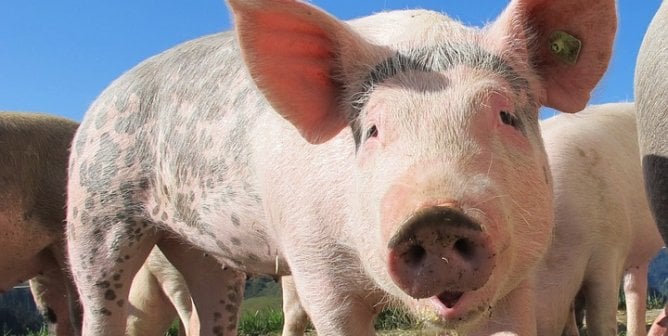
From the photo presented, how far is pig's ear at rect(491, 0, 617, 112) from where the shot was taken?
259cm

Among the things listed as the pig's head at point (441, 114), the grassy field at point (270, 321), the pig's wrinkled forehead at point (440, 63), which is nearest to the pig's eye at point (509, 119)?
the pig's head at point (441, 114)

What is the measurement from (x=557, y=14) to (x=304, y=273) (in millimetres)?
1171

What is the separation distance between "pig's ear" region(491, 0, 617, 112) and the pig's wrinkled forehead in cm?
12

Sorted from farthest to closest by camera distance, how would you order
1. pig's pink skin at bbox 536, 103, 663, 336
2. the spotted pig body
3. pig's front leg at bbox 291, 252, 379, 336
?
pig's pink skin at bbox 536, 103, 663, 336, pig's front leg at bbox 291, 252, 379, 336, the spotted pig body

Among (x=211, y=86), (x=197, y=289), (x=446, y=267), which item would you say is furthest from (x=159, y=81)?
(x=446, y=267)

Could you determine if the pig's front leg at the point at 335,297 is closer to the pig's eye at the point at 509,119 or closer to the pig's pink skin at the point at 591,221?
the pig's eye at the point at 509,119

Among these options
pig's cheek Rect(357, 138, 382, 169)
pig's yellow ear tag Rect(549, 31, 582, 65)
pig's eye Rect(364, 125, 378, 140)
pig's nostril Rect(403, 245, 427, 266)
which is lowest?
pig's nostril Rect(403, 245, 427, 266)

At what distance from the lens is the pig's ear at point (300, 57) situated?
99.9 inches

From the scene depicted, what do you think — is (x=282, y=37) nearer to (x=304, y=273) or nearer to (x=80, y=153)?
(x=304, y=273)

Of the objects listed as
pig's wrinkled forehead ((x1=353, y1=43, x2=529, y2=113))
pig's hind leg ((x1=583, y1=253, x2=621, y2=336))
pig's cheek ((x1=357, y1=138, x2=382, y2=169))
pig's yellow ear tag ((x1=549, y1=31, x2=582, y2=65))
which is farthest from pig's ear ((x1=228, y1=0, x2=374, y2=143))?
pig's hind leg ((x1=583, y1=253, x2=621, y2=336))

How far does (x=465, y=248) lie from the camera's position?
1.95 m

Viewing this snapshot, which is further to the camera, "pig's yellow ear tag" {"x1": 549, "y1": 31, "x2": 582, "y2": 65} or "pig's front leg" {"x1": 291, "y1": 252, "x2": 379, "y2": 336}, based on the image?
"pig's front leg" {"x1": 291, "y1": 252, "x2": 379, "y2": 336}

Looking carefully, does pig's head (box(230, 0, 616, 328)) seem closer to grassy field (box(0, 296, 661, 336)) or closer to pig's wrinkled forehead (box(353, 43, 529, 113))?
pig's wrinkled forehead (box(353, 43, 529, 113))

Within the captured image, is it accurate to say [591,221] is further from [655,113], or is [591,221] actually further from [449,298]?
[449,298]
